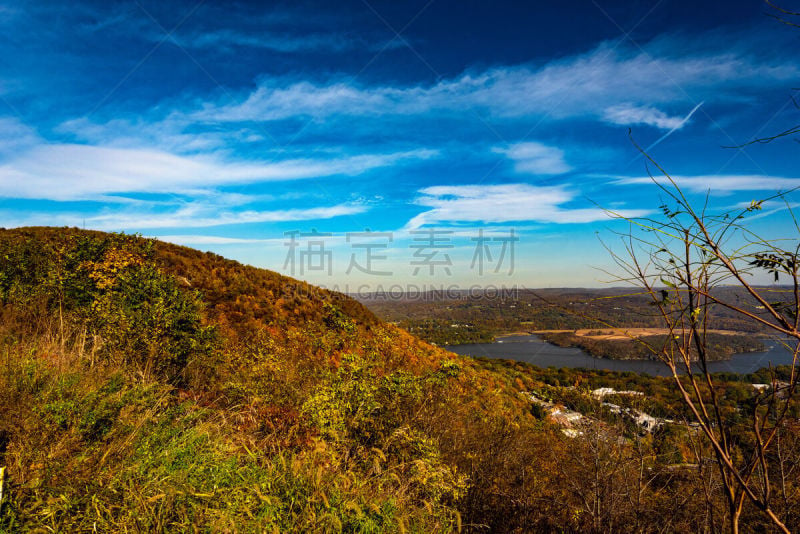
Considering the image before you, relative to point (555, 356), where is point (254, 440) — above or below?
above

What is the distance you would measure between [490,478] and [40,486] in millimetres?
5112

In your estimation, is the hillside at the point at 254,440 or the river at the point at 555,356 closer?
the hillside at the point at 254,440

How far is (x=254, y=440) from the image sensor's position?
164 inches

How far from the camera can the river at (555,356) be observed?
61.8 metres

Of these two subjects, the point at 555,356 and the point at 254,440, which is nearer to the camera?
the point at 254,440

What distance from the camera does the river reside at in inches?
2435

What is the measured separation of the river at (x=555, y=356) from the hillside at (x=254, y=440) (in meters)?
59.3

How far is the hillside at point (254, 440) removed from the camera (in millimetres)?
2721

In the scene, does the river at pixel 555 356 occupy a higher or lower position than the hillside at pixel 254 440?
lower

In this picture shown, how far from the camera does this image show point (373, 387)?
521cm

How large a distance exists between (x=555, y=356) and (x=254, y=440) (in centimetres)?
8238

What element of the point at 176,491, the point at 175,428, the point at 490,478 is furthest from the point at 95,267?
the point at 490,478

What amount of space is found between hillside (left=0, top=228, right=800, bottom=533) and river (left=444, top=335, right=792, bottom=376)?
2333 inches

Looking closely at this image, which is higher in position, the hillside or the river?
the hillside
